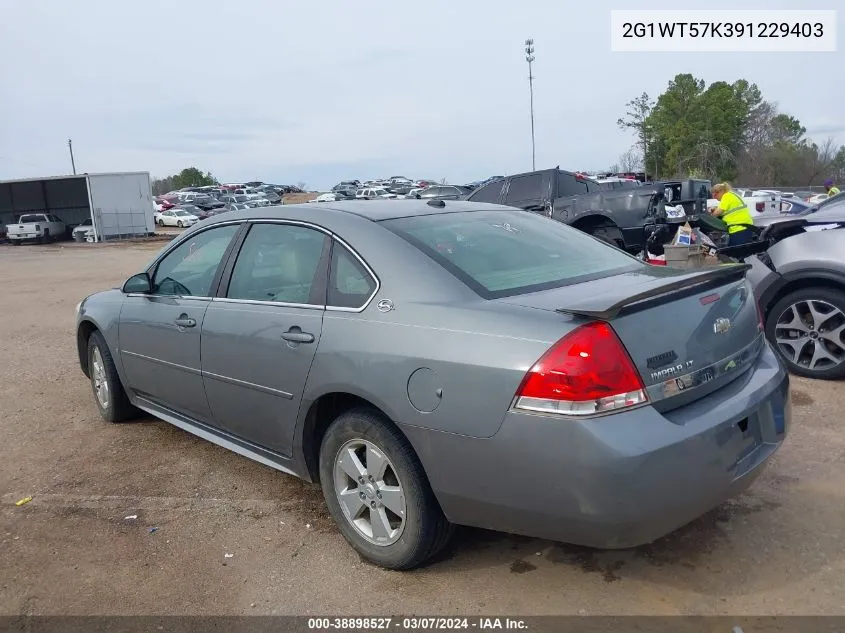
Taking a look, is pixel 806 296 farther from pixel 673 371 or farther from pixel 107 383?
pixel 107 383

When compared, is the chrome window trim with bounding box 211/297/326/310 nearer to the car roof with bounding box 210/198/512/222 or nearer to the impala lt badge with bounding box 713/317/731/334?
the car roof with bounding box 210/198/512/222

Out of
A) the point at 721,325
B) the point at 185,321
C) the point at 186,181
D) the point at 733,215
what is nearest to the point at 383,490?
the point at 721,325

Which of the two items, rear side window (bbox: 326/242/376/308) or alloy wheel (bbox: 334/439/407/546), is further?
rear side window (bbox: 326/242/376/308)

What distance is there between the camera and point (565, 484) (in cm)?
251

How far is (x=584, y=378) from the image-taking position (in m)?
2.49

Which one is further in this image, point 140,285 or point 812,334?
point 812,334

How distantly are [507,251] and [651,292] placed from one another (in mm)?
922

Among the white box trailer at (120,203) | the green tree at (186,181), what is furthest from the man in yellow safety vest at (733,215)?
the green tree at (186,181)

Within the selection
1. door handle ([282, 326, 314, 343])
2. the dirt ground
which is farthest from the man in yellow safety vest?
door handle ([282, 326, 314, 343])

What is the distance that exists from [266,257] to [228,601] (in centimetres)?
174

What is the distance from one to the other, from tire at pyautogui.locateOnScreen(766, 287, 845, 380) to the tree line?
61042 millimetres

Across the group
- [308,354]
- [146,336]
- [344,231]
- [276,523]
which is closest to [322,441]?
[308,354]

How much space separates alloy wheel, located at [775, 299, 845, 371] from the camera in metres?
5.34

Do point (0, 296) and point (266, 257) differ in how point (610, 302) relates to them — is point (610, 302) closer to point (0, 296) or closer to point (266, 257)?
point (266, 257)
